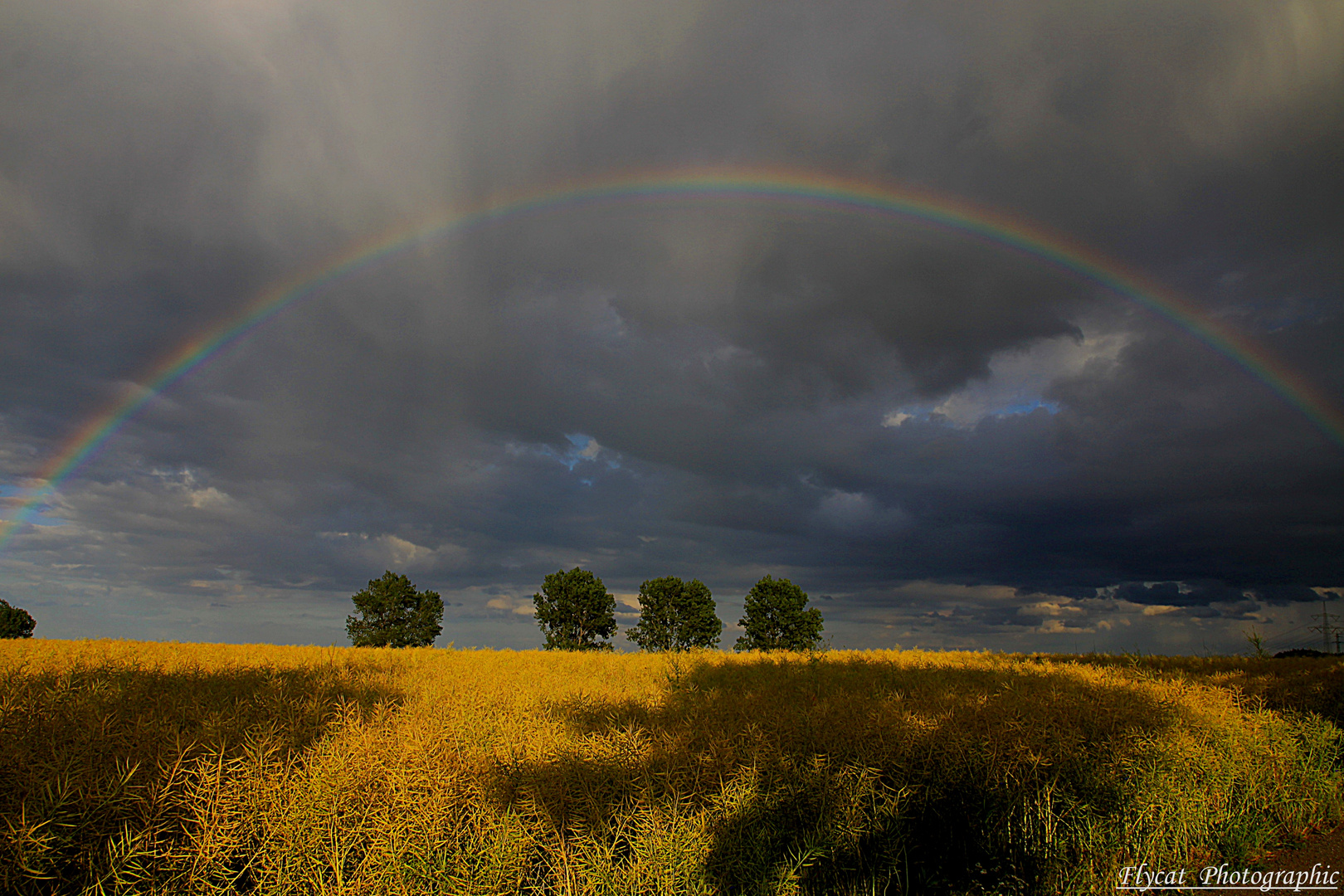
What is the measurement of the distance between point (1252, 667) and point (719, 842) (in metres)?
28.7

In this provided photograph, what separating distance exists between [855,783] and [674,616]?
5558 centimetres

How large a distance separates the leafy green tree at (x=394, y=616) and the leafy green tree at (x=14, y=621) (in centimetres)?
2413

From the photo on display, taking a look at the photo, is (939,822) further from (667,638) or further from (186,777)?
(667,638)

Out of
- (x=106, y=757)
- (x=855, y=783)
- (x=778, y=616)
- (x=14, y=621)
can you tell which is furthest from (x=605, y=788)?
(x=14, y=621)

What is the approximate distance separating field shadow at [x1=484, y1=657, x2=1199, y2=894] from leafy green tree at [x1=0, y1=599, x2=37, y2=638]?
67667mm

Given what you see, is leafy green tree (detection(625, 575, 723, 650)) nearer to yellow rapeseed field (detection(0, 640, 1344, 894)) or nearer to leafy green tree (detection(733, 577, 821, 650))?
leafy green tree (detection(733, 577, 821, 650))

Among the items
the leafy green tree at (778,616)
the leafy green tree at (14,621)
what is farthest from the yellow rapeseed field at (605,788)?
the leafy green tree at (14,621)

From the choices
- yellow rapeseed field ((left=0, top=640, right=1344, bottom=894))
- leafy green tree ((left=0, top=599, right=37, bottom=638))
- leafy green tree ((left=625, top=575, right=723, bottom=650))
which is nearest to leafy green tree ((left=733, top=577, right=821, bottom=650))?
leafy green tree ((left=625, top=575, right=723, bottom=650))

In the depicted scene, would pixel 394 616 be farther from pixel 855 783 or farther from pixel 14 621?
pixel 855 783

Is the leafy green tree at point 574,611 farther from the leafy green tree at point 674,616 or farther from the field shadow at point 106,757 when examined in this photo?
the field shadow at point 106,757

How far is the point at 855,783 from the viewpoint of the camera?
6.37 metres

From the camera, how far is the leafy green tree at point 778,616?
58156 mm

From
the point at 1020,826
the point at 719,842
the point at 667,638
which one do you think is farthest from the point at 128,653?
the point at 667,638

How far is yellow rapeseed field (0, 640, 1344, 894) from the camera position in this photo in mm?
4844
